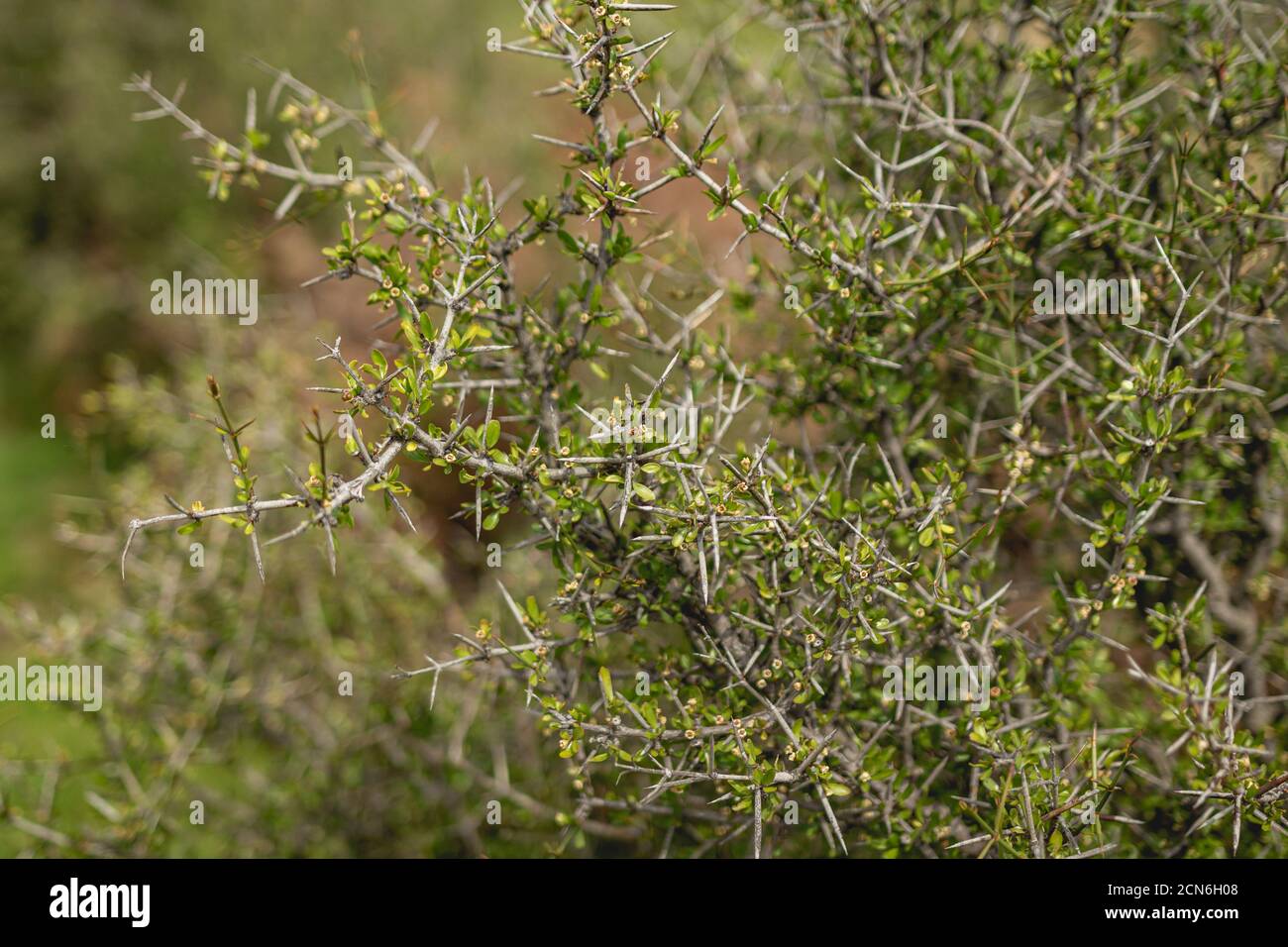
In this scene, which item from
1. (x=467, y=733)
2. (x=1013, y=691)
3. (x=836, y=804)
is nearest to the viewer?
(x=1013, y=691)

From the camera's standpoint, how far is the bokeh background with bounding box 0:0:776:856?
3695mm

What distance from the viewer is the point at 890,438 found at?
277 cm

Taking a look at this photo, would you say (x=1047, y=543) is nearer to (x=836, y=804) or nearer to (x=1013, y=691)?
(x=1013, y=691)

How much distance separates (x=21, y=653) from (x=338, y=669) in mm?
1719

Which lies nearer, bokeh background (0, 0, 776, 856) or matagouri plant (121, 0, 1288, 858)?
matagouri plant (121, 0, 1288, 858)

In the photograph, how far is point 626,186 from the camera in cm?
211

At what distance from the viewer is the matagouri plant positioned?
2.09m

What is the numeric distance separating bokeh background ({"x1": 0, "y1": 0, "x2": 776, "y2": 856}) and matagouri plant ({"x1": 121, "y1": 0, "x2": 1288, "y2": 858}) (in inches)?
24.5

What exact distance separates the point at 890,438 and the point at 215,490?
3769 millimetres

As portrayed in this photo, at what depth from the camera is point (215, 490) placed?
465cm

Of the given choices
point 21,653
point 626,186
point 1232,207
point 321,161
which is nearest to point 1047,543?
point 1232,207

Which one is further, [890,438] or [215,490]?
[215,490]

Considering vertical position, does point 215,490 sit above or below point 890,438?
above

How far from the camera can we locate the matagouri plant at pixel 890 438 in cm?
209
